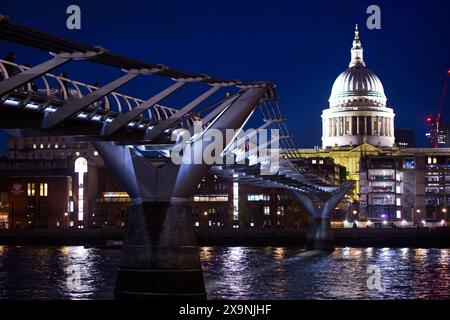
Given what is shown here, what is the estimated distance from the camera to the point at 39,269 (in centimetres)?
7056

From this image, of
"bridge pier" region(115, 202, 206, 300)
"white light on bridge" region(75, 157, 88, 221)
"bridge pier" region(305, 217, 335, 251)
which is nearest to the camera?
"bridge pier" region(115, 202, 206, 300)

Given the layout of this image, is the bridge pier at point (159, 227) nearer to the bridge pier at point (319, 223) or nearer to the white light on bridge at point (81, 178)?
the bridge pier at point (319, 223)

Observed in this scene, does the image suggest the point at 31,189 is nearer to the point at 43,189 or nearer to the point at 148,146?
the point at 43,189

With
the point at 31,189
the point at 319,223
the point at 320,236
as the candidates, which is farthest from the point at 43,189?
the point at 320,236

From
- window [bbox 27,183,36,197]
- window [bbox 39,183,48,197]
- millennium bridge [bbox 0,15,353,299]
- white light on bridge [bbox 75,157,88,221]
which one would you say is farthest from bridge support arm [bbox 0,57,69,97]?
white light on bridge [bbox 75,157,88,221]

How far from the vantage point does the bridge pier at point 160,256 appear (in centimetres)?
3881

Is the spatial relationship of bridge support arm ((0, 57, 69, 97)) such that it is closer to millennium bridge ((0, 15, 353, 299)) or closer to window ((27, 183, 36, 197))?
millennium bridge ((0, 15, 353, 299))

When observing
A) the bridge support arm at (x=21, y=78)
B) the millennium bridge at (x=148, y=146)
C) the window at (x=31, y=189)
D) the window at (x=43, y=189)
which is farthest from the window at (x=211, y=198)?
the bridge support arm at (x=21, y=78)

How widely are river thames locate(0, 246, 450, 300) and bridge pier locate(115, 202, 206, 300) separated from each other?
9.04m

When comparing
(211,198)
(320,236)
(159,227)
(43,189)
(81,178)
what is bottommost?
(320,236)

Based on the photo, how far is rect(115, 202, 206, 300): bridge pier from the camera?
127 feet

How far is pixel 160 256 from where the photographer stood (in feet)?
128

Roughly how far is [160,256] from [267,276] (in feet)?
82.9
